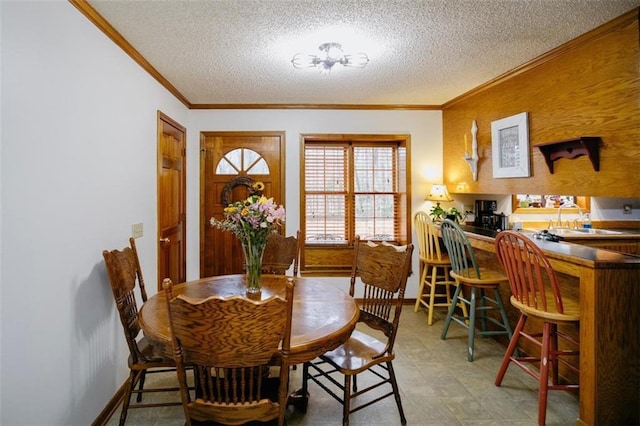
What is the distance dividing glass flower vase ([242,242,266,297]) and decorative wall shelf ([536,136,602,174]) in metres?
2.29

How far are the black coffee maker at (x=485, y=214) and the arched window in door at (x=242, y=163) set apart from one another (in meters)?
2.62

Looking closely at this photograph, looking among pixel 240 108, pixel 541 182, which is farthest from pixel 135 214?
pixel 541 182

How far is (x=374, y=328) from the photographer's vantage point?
7.21 ft

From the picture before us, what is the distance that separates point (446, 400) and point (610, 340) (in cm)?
102

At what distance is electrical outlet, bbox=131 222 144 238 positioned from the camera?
261 cm

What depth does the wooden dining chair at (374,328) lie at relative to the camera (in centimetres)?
188

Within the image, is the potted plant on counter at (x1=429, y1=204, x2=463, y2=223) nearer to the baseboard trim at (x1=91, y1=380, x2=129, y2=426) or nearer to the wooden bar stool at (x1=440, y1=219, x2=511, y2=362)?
the wooden bar stool at (x1=440, y1=219, x2=511, y2=362)

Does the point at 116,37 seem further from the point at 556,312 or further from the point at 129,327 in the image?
the point at 556,312

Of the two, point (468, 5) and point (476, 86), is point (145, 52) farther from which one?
point (476, 86)

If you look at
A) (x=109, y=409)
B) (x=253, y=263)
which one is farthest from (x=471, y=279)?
(x=109, y=409)

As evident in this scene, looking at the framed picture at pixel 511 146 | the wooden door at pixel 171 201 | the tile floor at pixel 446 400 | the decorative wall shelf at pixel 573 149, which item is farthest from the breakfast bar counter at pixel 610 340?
the wooden door at pixel 171 201

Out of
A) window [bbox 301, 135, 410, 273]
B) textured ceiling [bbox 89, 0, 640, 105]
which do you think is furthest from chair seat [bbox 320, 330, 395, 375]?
window [bbox 301, 135, 410, 273]

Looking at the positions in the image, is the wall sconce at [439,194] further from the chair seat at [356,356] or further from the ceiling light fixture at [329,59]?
the chair seat at [356,356]

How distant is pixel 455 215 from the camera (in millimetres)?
4039
